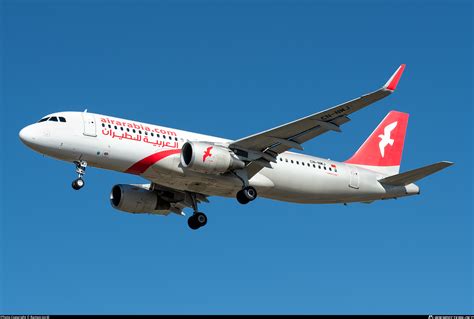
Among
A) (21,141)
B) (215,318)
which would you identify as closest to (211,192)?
(215,318)

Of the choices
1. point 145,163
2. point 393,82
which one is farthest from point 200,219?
point 393,82

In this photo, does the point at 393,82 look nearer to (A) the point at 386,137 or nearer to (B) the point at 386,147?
(B) the point at 386,147

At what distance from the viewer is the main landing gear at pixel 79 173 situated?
4547cm

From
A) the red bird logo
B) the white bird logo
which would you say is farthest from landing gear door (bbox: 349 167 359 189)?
the red bird logo

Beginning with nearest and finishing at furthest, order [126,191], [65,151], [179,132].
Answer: [65,151]
[179,132]
[126,191]

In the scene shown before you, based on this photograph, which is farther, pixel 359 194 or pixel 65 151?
pixel 359 194

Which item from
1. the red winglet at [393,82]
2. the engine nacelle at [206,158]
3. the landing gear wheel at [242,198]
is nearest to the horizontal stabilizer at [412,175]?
the red winglet at [393,82]

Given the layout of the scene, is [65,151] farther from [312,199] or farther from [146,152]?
[312,199]

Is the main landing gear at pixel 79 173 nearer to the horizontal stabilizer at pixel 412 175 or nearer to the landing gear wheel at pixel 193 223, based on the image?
the landing gear wheel at pixel 193 223

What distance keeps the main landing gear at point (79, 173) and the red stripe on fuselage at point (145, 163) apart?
2.13 m

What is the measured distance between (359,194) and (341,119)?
7626 mm

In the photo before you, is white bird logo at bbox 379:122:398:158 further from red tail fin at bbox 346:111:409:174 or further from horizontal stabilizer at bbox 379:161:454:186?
horizontal stabilizer at bbox 379:161:454:186

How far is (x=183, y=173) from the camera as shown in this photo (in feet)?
155

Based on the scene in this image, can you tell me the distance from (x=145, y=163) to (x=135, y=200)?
543cm
